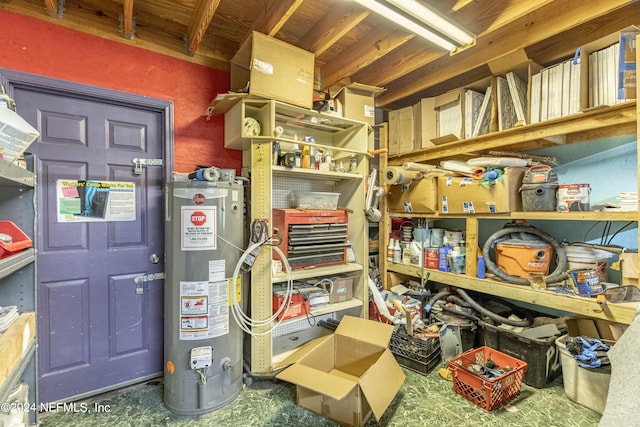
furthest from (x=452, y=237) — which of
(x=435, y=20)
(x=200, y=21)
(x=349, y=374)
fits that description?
(x=200, y=21)

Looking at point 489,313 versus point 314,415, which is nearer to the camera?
point 314,415

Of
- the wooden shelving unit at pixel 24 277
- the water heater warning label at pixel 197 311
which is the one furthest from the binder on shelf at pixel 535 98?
the wooden shelving unit at pixel 24 277

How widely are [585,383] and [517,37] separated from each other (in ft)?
7.66

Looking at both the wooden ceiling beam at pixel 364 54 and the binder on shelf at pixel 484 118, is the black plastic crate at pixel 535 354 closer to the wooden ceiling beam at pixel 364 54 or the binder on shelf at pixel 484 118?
the binder on shelf at pixel 484 118

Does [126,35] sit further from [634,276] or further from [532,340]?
[634,276]

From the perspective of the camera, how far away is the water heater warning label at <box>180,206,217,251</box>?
1.77m

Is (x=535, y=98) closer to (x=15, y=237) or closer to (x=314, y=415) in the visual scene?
(x=314, y=415)

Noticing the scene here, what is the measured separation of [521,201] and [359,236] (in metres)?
1.28

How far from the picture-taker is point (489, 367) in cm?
197

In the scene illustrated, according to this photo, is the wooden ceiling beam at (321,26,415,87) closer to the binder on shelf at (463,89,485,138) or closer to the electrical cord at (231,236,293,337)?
the binder on shelf at (463,89,485,138)

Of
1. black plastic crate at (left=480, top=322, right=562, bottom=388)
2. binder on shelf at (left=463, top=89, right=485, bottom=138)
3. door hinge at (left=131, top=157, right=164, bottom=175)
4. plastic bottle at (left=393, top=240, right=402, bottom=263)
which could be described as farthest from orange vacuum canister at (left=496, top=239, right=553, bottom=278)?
door hinge at (left=131, top=157, right=164, bottom=175)

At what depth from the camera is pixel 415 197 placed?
275 centimetres

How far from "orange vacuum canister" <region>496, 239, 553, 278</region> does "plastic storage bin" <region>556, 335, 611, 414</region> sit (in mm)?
511

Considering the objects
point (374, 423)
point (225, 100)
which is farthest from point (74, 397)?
point (225, 100)
